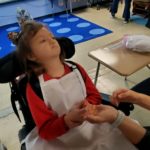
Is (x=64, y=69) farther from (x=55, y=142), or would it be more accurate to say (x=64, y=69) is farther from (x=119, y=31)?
(x=119, y=31)

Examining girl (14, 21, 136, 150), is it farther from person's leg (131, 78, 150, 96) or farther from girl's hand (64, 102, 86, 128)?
person's leg (131, 78, 150, 96)

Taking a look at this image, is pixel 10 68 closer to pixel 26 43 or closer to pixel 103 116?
pixel 26 43

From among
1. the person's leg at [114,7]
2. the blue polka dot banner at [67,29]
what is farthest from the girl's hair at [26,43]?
the person's leg at [114,7]

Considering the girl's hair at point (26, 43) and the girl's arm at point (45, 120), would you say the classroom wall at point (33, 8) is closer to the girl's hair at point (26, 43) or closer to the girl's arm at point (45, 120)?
the girl's hair at point (26, 43)

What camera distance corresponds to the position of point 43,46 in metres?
1.01

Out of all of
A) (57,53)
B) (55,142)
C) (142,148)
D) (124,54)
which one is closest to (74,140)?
(55,142)

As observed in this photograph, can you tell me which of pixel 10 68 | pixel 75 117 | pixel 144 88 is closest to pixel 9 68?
pixel 10 68

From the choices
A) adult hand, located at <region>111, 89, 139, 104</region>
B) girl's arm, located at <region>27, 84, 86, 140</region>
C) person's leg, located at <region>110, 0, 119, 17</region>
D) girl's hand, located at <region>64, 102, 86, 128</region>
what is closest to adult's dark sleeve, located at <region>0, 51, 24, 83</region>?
girl's arm, located at <region>27, 84, 86, 140</region>

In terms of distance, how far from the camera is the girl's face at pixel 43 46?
3.33 ft

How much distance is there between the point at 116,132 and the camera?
1025 mm

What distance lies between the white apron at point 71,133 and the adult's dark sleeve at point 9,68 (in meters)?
0.12

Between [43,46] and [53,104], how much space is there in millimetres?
282

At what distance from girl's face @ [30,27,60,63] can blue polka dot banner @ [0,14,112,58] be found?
6.82 feet

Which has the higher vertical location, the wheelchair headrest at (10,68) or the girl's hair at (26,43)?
the girl's hair at (26,43)
